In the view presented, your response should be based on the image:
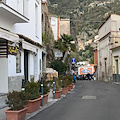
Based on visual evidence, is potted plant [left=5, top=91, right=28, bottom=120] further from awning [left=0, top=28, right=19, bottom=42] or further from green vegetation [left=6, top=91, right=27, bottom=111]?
Result: awning [left=0, top=28, right=19, bottom=42]

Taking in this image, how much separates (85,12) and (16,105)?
422 feet

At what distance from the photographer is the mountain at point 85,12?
11750 centimetres

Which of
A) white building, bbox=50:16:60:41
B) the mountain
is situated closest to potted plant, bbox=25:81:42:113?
white building, bbox=50:16:60:41

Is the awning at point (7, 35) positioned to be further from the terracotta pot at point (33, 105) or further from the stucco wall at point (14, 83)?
the terracotta pot at point (33, 105)

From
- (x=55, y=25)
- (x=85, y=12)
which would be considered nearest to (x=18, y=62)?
(x=55, y=25)

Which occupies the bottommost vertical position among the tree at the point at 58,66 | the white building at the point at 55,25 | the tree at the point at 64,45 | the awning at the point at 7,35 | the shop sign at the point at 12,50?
the tree at the point at 58,66

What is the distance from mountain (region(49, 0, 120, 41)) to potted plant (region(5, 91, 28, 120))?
353 feet

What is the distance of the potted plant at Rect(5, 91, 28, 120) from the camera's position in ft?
24.4

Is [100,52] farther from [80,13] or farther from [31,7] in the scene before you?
[80,13]

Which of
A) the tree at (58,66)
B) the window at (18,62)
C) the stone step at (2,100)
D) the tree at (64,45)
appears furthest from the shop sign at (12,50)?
the tree at (64,45)

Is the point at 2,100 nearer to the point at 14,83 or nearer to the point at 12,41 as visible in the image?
the point at 14,83

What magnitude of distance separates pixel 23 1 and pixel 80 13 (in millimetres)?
118005

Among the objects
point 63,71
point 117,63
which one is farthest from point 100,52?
point 63,71

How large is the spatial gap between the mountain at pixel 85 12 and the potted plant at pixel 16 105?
108 meters
